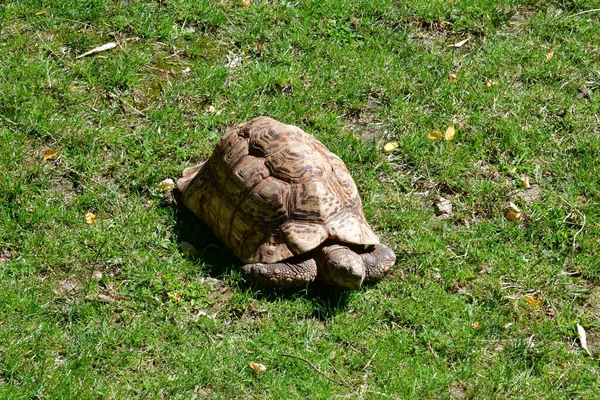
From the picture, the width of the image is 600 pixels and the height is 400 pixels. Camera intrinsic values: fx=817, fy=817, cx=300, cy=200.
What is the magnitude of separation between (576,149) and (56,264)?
4.97 meters

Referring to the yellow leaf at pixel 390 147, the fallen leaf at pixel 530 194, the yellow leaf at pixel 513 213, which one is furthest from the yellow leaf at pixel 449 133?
the yellow leaf at pixel 513 213

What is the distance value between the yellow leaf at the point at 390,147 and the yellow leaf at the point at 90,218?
279 cm

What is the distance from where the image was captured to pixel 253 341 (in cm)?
590

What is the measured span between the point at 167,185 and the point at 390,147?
2.17 metres

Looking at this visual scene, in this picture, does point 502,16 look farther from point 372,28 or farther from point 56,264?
point 56,264

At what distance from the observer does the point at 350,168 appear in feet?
24.5

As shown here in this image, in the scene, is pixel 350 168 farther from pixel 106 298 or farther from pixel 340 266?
pixel 106 298

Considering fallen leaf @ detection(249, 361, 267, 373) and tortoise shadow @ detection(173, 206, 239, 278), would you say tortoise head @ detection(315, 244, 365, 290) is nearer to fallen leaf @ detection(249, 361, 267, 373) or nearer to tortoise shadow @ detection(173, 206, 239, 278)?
tortoise shadow @ detection(173, 206, 239, 278)

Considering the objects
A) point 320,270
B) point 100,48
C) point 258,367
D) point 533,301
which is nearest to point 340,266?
point 320,270

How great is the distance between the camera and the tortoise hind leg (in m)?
6.40

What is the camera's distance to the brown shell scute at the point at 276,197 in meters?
6.14

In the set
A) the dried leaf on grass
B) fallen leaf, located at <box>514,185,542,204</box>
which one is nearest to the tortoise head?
the dried leaf on grass

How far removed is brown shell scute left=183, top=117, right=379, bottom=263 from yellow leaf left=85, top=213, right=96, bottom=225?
891mm

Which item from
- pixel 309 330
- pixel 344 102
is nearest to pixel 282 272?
pixel 309 330
